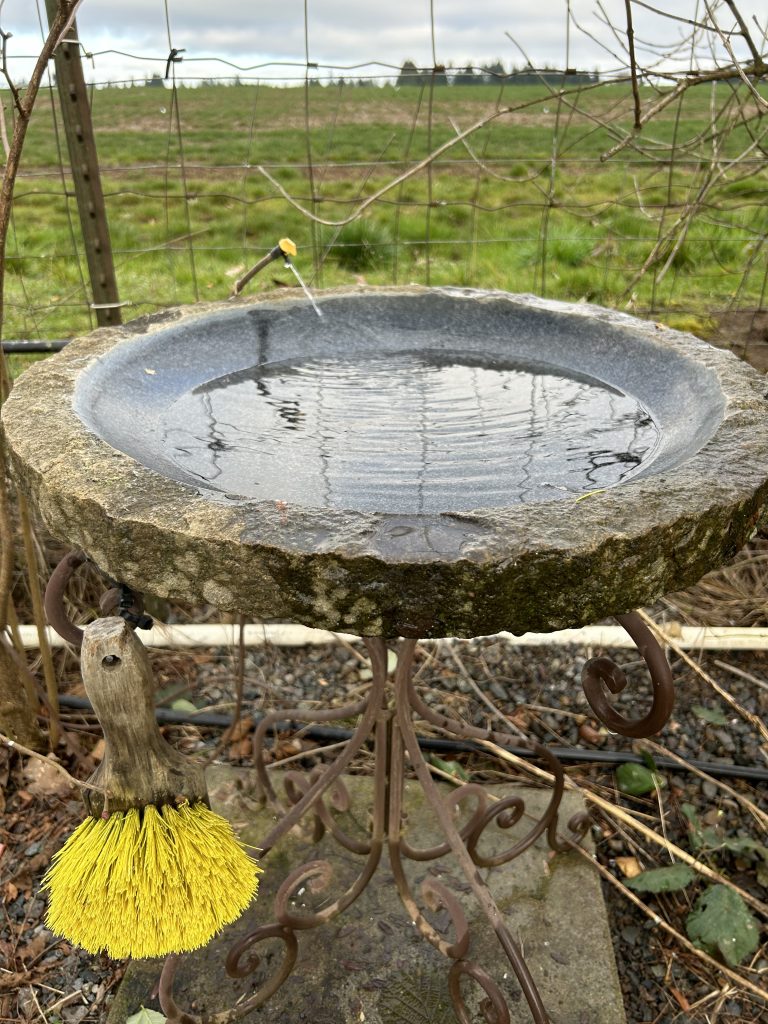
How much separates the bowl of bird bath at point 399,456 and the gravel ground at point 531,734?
45.1 inches

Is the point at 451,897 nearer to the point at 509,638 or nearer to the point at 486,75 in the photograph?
the point at 509,638

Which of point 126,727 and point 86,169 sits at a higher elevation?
point 86,169

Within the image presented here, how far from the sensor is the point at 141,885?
1156 mm

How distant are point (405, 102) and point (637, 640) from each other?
448 cm

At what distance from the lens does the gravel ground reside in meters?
1.82

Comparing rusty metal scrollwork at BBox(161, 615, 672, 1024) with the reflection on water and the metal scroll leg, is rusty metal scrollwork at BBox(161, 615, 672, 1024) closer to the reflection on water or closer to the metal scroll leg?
the metal scroll leg

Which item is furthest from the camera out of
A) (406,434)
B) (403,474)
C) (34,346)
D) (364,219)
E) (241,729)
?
(364,219)

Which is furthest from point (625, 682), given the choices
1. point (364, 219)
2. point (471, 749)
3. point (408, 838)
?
point (364, 219)

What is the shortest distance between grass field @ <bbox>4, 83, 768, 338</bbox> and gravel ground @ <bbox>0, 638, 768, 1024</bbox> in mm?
1670

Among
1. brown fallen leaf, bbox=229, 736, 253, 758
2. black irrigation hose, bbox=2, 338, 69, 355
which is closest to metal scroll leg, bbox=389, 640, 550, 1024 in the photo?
brown fallen leaf, bbox=229, 736, 253, 758

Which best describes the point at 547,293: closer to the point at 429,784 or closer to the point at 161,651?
the point at 161,651

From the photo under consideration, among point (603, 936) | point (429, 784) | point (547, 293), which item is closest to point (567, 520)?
point (429, 784)

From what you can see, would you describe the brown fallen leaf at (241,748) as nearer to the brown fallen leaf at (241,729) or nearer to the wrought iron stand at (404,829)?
the brown fallen leaf at (241,729)

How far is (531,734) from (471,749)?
9.2 inches
